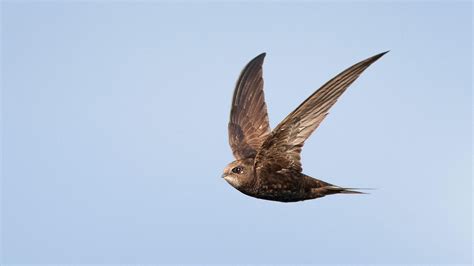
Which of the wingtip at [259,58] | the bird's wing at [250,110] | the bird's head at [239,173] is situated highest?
the wingtip at [259,58]

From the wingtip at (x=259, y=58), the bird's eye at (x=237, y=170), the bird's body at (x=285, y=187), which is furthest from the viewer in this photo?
the wingtip at (x=259, y=58)

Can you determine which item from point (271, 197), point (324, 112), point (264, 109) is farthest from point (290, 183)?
point (264, 109)

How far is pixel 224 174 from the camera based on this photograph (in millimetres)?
12906

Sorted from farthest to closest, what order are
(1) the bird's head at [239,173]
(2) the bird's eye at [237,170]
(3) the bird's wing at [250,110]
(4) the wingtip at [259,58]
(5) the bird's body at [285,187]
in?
(4) the wingtip at [259,58]
(3) the bird's wing at [250,110]
(2) the bird's eye at [237,170]
(1) the bird's head at [239,173]
(5) the bird's body at [285,187]

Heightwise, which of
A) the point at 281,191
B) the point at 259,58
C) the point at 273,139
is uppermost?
the point at 259,58

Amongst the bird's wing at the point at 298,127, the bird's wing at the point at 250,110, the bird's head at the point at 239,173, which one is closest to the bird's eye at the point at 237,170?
the bird's head at the point at 239,173

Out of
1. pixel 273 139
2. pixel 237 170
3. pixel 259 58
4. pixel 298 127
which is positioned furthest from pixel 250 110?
pixel 298 127

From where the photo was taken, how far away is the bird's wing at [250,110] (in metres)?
14.5

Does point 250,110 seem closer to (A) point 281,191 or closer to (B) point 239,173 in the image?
(B) point 239,173

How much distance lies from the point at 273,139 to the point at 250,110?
3.02 meters

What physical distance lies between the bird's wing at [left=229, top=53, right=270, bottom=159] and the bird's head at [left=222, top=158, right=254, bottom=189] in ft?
4.77

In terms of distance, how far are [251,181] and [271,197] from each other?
43 centimetres

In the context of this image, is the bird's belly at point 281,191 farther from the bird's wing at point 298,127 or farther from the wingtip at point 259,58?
the wingtip at point 259,58

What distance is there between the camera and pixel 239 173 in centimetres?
1267
